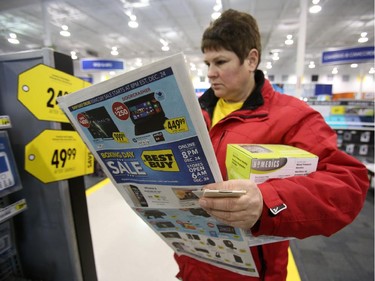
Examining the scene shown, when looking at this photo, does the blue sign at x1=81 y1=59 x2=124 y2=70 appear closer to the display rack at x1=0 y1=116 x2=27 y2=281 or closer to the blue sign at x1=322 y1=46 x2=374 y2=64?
Result: the blue sign at x1=322 y1=46 x2=374 y2=64

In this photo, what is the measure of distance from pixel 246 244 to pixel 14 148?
1.16 meters

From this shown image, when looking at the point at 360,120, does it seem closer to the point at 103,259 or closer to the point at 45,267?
the point at 103,259

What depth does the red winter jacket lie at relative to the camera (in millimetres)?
664

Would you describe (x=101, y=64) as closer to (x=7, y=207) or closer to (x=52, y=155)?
(x=52, y=155)

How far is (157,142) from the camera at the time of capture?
0.62m

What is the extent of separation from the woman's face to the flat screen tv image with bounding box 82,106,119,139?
606mm

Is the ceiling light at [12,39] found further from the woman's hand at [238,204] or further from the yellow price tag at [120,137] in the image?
the woman's hand at [238,204]

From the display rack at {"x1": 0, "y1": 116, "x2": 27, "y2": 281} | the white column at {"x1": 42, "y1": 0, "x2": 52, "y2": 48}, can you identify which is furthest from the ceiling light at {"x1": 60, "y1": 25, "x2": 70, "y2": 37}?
the display rack at {"x1": 0, "y1": 116, "x2": 27, "y2": 281}

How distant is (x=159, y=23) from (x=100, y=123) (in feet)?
32.3

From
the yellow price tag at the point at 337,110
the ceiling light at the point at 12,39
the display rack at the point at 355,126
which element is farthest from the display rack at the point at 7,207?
the ceiling light at the point at 12,39

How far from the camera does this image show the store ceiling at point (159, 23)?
24.4ft

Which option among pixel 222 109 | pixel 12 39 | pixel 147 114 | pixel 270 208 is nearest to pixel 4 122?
pixel 147 114

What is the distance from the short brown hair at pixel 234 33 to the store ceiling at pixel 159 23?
589cm

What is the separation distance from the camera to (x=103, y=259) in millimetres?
2445
